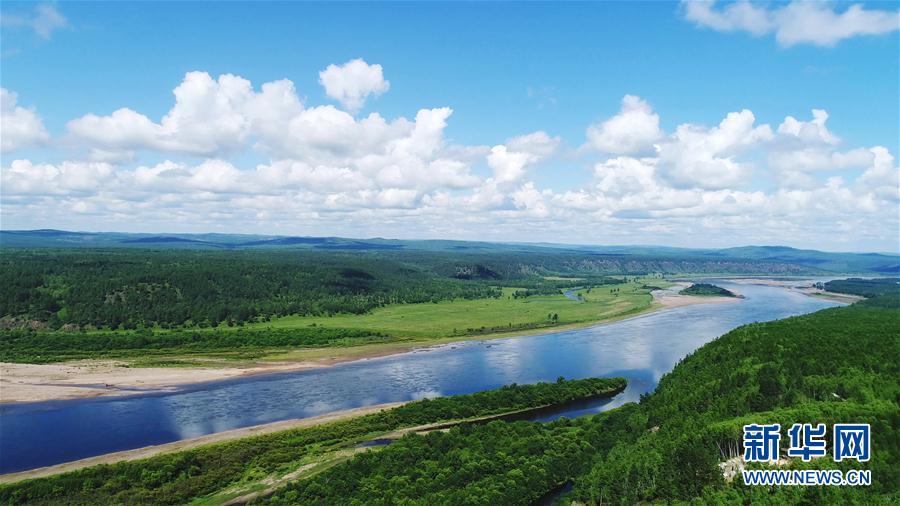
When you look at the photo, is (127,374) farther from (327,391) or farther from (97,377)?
(327,391)

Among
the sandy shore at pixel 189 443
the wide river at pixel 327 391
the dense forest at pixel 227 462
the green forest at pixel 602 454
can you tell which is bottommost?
the wide river at pixel 327 391

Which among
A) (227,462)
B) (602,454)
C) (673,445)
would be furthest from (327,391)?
(673,445)

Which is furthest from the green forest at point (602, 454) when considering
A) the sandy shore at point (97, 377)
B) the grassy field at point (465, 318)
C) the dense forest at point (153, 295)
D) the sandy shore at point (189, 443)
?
the dense forest at point (153, 295)

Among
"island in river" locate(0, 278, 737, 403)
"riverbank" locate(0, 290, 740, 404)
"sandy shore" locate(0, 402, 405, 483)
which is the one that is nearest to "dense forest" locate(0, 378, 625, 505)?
"sandy shore" locate(0, 402, 405, 483)

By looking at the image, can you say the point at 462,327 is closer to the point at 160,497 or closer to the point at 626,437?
the point at 626,437

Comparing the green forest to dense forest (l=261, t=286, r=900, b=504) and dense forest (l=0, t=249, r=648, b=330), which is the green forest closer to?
dense forest (l=261, t=286, r=900, b=504)

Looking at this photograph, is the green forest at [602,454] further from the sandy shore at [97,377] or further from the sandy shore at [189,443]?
the sandy shore at [97,377]

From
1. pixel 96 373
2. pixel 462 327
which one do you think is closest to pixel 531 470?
pixel 96 373
